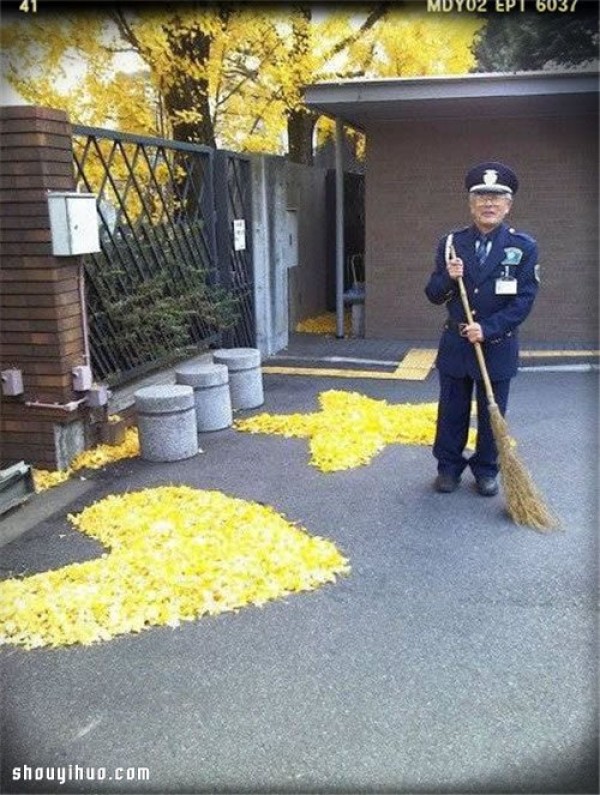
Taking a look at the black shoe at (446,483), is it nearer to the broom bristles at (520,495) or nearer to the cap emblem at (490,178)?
the broom bristles at (520,495)

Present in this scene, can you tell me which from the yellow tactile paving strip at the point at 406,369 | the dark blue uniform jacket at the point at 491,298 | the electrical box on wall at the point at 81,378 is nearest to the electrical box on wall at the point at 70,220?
the electrical box on wall at the point at 81,378

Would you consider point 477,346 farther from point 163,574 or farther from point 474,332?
point 163,574

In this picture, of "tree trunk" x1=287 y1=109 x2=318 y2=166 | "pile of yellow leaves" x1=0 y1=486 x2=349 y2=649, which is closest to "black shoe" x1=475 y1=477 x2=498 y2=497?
"pile of yellow leaves" x1=0 y1=486 x2=349 y2=649

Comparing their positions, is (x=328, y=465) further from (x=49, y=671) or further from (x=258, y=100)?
(x=258, y=100)

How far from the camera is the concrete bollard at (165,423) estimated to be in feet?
16.5

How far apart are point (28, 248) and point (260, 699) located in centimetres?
324

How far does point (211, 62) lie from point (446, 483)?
7526mm

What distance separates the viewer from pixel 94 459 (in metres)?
5.09

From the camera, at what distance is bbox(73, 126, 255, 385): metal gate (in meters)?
5.51

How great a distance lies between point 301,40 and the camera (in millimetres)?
10617

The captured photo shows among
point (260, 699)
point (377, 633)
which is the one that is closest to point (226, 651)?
point (260, 699)

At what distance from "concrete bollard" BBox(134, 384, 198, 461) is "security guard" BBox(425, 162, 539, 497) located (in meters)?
1.75

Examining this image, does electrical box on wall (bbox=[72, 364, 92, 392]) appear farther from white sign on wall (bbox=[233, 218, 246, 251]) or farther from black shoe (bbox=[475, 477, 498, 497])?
white sign on wall (bbox=[233, 218, 246, 251])

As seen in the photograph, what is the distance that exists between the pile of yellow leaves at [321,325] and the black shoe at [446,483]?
5852 millimetres
